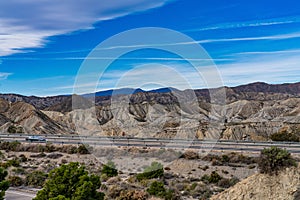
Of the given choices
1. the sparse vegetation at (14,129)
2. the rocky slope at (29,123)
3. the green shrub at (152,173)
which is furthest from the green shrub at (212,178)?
the rocky slope at (29,123)

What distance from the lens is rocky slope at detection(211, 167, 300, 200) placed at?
1570cm

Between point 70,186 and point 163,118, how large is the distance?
64.7 m

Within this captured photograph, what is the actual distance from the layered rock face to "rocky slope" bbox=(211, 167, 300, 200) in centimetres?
3597

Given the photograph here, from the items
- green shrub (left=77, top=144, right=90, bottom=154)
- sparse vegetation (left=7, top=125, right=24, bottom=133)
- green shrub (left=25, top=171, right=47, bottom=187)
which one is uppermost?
sparse vegetation (left=7, top=125, right=24, bottom=133)

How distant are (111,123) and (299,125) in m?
33.3

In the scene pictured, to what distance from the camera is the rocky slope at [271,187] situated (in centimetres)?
1570

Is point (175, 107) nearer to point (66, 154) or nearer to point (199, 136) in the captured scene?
point (199, 136)

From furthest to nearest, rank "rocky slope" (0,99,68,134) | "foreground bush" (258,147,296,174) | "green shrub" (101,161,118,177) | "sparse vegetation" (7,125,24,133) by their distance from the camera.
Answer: "rocky slope" (0,99,68,134) → "sparse vegetation" (7,125,24,133) → "green shrub" (101,161,118,177) → "foreground bush" (258,147,296,174)

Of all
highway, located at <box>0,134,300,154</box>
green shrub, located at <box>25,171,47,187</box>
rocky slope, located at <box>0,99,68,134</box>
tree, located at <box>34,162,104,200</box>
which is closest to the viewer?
tree, located at <box>34,162,104,200</box>

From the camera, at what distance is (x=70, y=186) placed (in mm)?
16938

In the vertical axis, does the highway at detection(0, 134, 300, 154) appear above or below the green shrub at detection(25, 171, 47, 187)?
above

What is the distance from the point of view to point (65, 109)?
121188 millimetres

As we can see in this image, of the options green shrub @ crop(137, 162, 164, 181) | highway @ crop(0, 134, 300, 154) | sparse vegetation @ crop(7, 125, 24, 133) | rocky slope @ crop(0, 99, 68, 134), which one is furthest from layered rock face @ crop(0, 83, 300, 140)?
green shrub @ crop(137, 162, 164, 181)

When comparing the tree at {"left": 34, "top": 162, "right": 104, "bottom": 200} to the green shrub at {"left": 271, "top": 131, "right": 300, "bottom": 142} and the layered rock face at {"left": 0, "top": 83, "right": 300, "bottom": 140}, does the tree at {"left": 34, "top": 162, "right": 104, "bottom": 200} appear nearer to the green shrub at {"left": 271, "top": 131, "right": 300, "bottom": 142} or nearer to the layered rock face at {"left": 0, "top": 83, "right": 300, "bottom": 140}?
the green shrub at {"left": 271, "top": 131, "right": 300, "bottom": 142}
